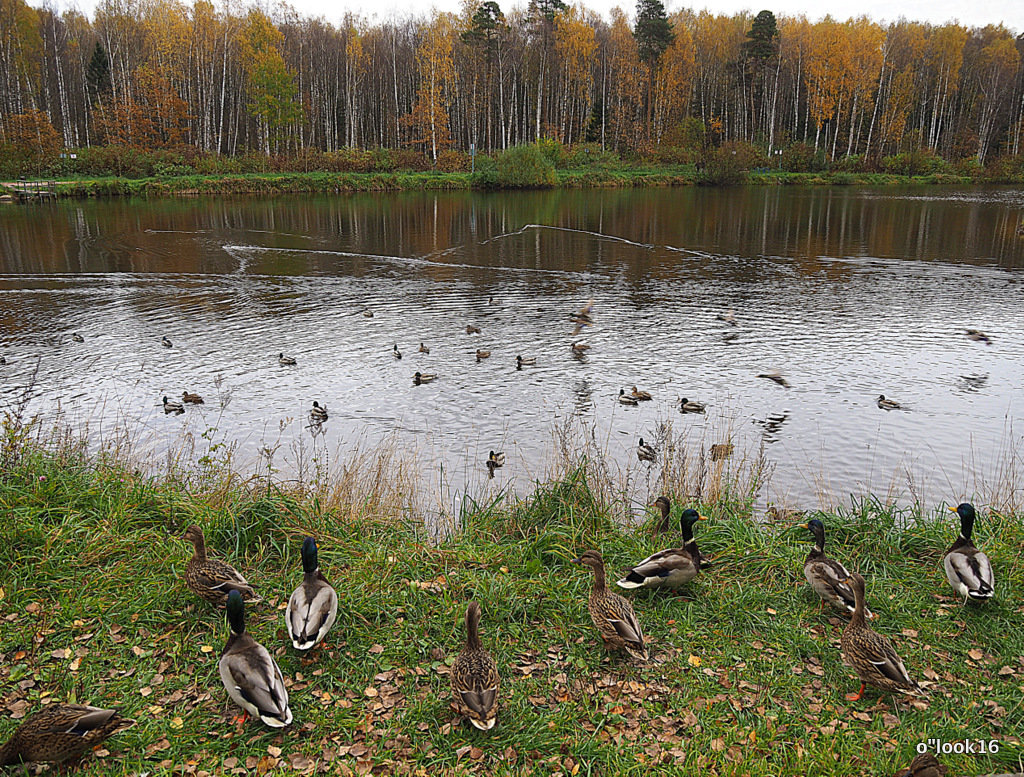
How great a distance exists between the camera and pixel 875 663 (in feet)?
15.8

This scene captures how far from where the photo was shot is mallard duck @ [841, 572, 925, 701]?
4781 millimetres

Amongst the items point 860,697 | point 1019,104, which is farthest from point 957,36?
point 860,697

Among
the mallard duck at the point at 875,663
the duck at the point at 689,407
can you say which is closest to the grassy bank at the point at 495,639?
the mallard duck at the point at 875,663

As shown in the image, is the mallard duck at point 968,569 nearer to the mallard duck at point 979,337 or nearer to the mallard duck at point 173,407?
the mallard duck at point 173,407

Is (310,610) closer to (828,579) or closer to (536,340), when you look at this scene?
(828,579)

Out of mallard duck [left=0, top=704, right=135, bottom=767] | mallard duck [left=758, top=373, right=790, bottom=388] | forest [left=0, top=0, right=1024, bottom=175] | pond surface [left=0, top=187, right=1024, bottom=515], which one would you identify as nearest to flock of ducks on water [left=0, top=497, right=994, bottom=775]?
mallard duck [left=0, top=704, right=135, bottom=767]

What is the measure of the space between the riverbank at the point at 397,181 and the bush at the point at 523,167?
70.2 inches

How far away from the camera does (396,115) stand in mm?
78125

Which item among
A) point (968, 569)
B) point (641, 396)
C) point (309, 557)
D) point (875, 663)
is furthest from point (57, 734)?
point (641, 396)

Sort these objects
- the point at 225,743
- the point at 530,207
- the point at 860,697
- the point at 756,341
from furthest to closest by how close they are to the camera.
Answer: the point at 530,207 → the point at 756,341 → the point at 860,697 → the point at 225,743

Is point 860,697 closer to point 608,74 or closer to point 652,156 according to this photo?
point 652,156

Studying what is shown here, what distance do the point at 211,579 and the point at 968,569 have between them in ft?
19.6

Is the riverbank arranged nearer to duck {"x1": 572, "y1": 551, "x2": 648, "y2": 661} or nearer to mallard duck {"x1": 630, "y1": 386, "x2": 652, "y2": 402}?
mallard duck {"x1": 630, "y1": 386, "x2": 652, "y2": 402}

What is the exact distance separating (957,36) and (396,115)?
64.7m
